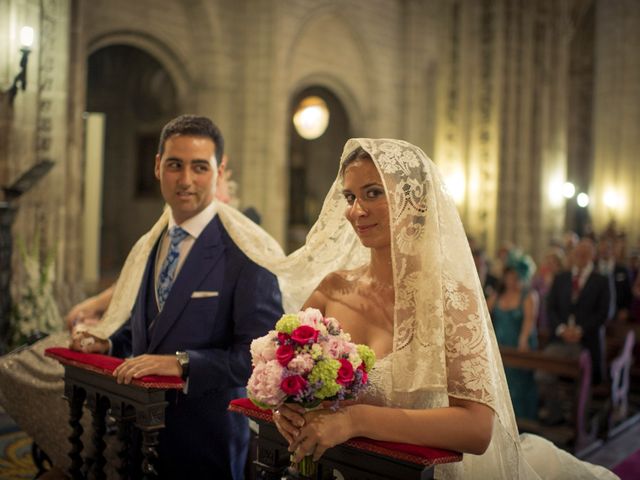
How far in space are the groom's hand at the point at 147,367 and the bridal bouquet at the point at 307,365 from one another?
716 millimetres

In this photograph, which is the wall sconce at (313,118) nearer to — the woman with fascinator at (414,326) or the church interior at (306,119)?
the church interior at (306,119)

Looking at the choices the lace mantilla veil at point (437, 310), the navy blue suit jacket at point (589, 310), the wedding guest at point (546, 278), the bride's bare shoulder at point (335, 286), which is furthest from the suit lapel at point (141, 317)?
the wedding guest at point (546, 278)

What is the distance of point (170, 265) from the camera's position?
2826mm

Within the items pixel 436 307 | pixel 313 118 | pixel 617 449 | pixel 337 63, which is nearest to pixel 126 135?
pixel 337 63

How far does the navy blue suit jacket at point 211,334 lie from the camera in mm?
2670

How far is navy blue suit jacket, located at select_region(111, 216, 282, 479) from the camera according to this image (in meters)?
2.67

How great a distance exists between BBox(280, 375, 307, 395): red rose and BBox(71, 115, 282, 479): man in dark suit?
0.89m

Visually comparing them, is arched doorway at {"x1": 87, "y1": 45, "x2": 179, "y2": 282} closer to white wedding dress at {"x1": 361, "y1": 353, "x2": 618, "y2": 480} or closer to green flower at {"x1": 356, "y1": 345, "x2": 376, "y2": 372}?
white wedding dress at {"x1": 361, "y1": 353, "x2": 618, "y2": 480}

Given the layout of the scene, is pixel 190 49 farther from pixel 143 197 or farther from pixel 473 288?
pixel 473 288

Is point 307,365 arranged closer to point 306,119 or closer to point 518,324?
point 518,324

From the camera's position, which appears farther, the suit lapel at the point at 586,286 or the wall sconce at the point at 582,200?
the wall sconce at the point at 582,200

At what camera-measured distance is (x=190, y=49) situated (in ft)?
38.6

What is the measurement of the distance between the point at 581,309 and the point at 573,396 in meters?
0.97

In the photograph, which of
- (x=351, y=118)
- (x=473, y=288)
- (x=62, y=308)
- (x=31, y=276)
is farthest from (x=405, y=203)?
(x=351, y=118)
